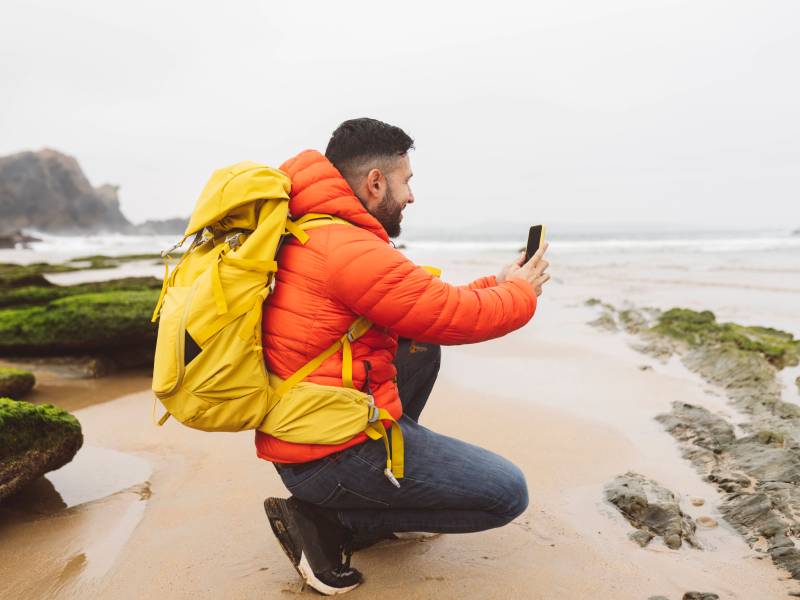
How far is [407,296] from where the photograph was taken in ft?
8.07

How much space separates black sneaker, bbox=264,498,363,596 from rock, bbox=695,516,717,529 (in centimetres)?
197

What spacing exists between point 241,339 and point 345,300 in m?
0.44

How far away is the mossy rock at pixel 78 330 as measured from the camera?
7.15 metres

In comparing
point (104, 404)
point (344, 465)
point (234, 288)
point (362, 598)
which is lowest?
point (104, 404)

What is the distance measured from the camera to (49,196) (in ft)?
336

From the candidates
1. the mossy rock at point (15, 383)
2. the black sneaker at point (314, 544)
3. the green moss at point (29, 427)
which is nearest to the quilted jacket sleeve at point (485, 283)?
the black sneaker at point (314, 544)

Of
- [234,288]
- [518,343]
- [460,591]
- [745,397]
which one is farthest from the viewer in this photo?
[518,343]

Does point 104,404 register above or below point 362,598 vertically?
below

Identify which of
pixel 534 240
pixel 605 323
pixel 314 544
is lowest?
pixel 605 323

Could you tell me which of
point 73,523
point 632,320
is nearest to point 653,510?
point 73,523

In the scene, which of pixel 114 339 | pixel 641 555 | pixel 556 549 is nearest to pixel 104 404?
pixel 114 339

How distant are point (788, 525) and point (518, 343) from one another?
550cm

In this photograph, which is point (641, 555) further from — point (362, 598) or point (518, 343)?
point (518, 343)

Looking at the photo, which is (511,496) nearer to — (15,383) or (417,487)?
(417,487)
